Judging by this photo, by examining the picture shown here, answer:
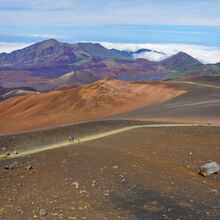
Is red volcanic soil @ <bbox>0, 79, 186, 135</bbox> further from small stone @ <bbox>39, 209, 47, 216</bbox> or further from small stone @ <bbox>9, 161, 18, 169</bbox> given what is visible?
small stone @ <bbox>39, 209, 47, 216</bbox>

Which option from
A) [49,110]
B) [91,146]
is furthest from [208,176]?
[49,110]

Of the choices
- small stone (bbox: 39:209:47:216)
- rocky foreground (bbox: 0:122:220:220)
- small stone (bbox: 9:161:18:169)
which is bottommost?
small stone (bbox: 9:161:18:169)

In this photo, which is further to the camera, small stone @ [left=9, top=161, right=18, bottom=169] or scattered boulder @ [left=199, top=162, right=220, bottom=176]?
small stone @ [left=9, top=161, right=18, bottom=169]

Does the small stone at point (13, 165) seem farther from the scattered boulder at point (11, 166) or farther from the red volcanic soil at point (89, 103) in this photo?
the red volcanic soil at point (89, 103)

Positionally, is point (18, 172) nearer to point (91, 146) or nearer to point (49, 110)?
point (91, 146)

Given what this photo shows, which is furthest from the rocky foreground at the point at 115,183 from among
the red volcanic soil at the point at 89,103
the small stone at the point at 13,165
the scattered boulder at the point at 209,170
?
the red volcanic soil at the point at 89,103

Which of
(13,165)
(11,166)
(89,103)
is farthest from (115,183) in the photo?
(89,103)

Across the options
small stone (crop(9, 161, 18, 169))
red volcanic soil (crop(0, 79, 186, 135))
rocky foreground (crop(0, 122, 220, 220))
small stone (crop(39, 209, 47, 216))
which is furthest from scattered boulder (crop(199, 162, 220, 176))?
red volcanic soil (crop(0, 79, 186, 135))

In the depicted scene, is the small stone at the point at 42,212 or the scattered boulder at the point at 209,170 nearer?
the small stone at the point at 42,212
